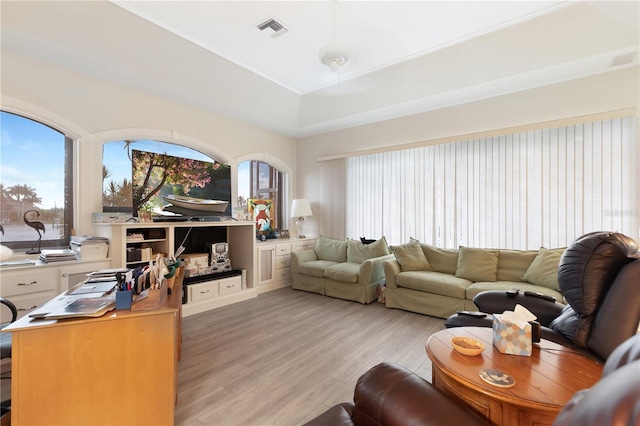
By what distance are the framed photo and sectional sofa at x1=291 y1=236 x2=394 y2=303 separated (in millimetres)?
855

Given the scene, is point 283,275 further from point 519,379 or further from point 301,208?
point 519,379

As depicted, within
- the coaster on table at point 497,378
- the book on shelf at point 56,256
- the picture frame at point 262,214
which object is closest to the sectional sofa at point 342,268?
the picture frame at point 262,214

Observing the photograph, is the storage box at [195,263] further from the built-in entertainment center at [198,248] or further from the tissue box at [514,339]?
the tissue box at [514,339]

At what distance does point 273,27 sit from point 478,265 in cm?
374

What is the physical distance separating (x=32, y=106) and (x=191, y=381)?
3.19 m

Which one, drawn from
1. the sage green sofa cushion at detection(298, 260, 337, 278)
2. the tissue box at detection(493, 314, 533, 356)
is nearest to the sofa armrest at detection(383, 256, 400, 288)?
the sage green sofa cushion at detection(298, 260, 337, 278)

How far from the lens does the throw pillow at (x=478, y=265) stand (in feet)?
11.7

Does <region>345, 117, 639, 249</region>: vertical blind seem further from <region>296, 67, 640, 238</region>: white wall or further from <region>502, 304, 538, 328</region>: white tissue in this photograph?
<region>502, 304, 538, 328</region>: white tissue

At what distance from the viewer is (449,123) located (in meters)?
4.27

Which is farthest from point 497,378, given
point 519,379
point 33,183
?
point 33,183

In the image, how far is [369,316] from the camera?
3.71 m

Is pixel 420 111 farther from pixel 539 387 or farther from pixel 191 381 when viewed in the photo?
pixel 191 381

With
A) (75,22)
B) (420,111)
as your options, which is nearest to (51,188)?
(75,22)

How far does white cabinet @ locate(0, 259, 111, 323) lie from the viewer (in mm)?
2488
